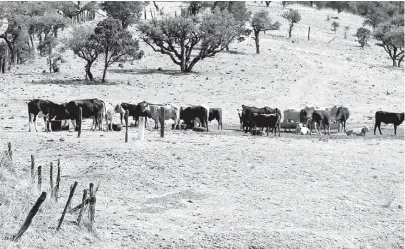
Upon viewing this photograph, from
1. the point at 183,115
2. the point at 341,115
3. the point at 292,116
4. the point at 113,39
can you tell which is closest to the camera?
the point at 183,115

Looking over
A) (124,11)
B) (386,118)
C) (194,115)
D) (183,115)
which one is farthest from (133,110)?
(124,11)

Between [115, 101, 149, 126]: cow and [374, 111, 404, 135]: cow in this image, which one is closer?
[115, 101, 149, 126]: cow

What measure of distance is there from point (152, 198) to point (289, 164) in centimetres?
681

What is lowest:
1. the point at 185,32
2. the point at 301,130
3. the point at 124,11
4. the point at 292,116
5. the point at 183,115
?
the point at 301,130

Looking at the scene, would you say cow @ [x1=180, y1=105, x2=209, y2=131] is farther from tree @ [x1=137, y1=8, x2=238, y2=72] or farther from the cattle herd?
tree @ [x1=137, y1=8, x2=238, y2=72]

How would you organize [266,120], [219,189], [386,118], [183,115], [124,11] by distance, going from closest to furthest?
[219,189], [266,120], [183,115], [386,118], [124,11]

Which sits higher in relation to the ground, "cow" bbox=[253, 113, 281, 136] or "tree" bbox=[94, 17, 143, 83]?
"tree" bbox=[94, 17, 143, 83]

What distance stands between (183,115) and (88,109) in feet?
19.5

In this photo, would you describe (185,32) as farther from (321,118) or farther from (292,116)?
(321,118)

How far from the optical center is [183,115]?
107 feet

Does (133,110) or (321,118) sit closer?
(133,110)

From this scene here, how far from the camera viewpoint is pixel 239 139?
89.0 feet

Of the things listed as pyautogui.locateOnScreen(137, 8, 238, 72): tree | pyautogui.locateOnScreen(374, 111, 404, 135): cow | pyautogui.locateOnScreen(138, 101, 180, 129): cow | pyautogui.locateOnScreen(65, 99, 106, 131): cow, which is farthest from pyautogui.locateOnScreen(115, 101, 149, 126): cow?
pyautogui.locateOnScreen(137, 8, 238, 72): tree

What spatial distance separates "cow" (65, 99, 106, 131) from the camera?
28281 millimetres
